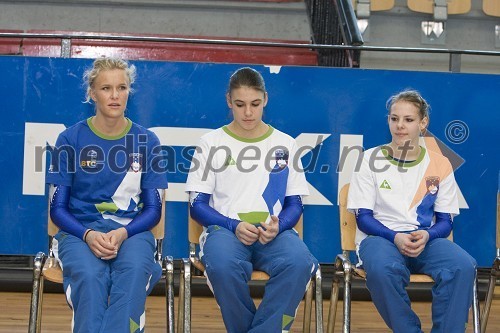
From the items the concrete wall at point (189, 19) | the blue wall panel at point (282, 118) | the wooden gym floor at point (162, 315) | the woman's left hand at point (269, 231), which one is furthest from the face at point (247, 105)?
the concrete wall at point (189, 19)

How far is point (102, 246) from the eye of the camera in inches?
136

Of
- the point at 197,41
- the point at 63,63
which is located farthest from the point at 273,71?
the point at 63,63

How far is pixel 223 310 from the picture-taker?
140 inches

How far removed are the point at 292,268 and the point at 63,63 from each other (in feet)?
6.65

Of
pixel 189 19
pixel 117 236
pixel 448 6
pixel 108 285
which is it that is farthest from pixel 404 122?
pixel 448 6

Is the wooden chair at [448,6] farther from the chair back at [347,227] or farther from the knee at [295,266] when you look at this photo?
the knee at [295,266]

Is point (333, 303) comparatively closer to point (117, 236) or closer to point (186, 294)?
point (186, 294)

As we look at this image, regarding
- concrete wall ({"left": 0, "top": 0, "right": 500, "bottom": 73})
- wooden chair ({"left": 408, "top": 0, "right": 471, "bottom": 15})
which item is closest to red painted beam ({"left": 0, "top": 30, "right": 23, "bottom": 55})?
concrete wall ({"left": 0, "top": 0, "right": 500, "bottom": 73})

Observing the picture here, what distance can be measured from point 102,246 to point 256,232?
64cm

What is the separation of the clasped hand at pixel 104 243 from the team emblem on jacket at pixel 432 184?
1406 mm

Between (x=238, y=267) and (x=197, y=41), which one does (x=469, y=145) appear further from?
(x=238, y=267)

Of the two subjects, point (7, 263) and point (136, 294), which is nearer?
point (136, 294)

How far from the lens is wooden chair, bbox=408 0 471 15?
24.6 ft

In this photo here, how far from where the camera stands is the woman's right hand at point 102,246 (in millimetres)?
3453
